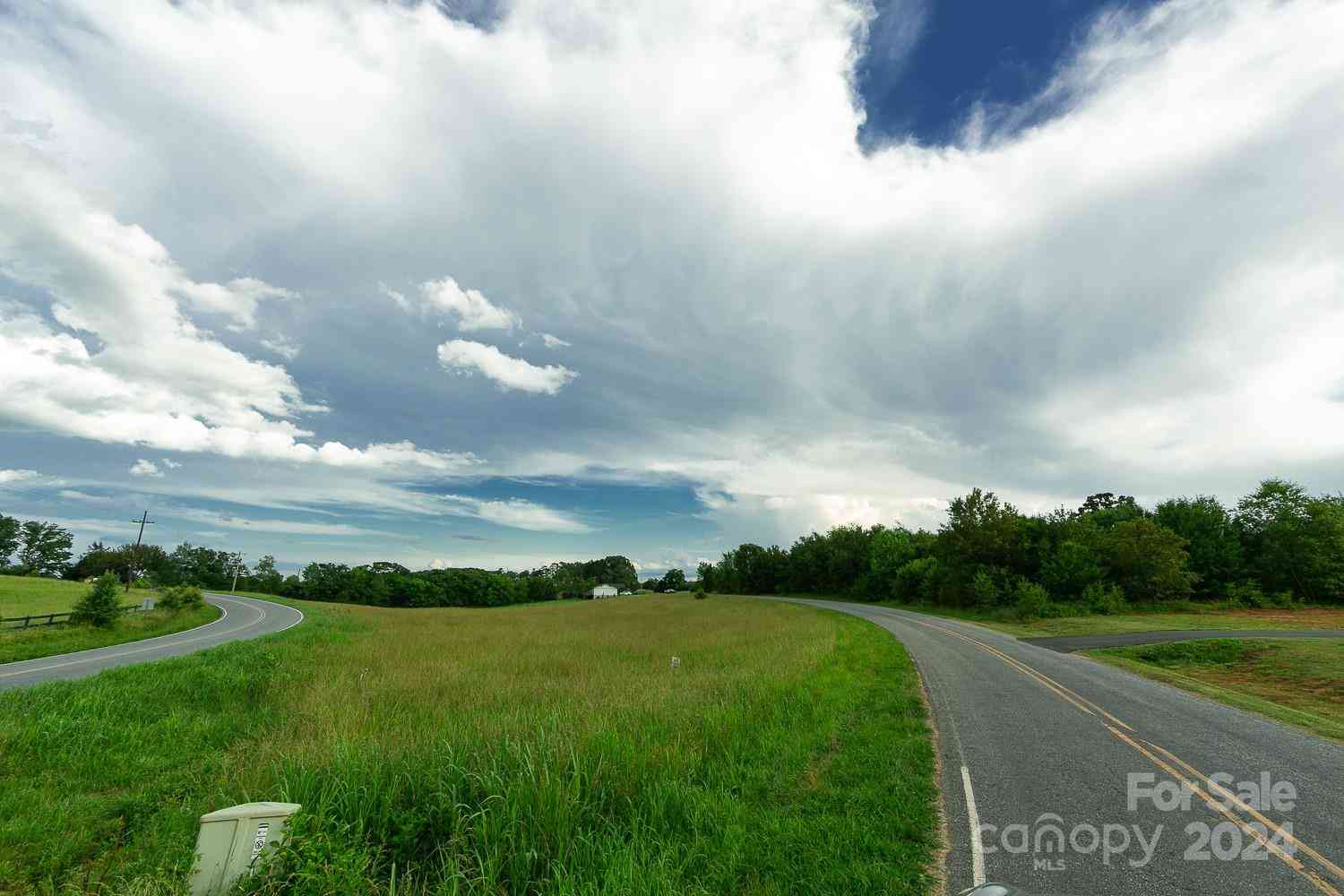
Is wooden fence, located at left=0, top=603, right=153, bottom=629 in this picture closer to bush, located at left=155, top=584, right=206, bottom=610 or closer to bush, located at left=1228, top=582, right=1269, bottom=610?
bush, located at left=155, top=584, right=206, bottom=610

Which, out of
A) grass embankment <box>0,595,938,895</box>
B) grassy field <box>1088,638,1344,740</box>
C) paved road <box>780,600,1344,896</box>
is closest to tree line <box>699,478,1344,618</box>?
grassy field <box>1088,638,1344,740</box>

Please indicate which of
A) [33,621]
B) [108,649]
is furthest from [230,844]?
[33,621]

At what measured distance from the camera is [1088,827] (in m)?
6.50

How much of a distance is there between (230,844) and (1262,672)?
28195mm

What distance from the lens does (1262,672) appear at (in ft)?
59.7

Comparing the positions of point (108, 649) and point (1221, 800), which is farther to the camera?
point (108, 649)

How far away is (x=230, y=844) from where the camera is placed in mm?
4480

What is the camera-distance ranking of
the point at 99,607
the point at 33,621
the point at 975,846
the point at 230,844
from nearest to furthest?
the point at 230,844 < the point at 975,846 < the point at 99,607 < the point at 33,621

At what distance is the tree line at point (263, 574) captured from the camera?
331 ft

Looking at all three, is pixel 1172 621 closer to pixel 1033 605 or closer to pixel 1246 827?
pixel 1033 605

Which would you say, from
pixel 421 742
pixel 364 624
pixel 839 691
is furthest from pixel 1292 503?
pixel 364 624

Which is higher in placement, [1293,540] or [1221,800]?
[1293,540]

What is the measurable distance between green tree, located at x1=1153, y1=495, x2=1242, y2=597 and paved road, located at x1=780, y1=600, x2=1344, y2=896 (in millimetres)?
44198

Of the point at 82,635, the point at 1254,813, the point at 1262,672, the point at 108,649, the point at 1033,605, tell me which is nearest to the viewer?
the point at 1254,813
